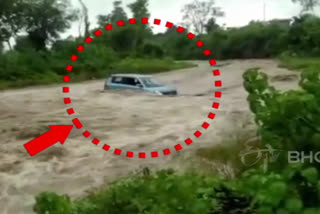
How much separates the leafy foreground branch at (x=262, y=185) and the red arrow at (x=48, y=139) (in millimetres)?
5927

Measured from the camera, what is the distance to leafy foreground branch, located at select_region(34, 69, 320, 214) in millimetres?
1543

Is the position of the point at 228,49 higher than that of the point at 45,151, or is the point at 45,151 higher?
the point at 228,49

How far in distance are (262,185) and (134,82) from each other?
815 centimetres

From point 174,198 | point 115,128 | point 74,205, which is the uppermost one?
point 174,198

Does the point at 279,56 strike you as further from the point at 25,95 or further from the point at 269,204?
the point at 25,95

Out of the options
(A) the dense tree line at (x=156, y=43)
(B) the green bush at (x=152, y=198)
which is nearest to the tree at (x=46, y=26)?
(A) the dense tree line at (x=156, y=43)

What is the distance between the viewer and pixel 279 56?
7.79 m

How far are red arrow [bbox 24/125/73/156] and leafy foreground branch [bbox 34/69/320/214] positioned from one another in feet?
19.4

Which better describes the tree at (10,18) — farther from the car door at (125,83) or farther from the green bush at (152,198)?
the green bush at (152,198)

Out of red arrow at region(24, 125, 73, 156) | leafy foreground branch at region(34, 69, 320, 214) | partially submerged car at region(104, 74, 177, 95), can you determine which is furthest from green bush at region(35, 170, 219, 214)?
partially submerged car at region(104, 74, 177, 95)

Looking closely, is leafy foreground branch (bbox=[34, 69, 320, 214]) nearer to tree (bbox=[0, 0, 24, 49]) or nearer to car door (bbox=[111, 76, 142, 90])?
car door (bbox=[111, 76, 142, 90])

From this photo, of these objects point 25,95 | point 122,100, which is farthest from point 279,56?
point 25,95

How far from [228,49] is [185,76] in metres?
2.84

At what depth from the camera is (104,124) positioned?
10.1 meters
